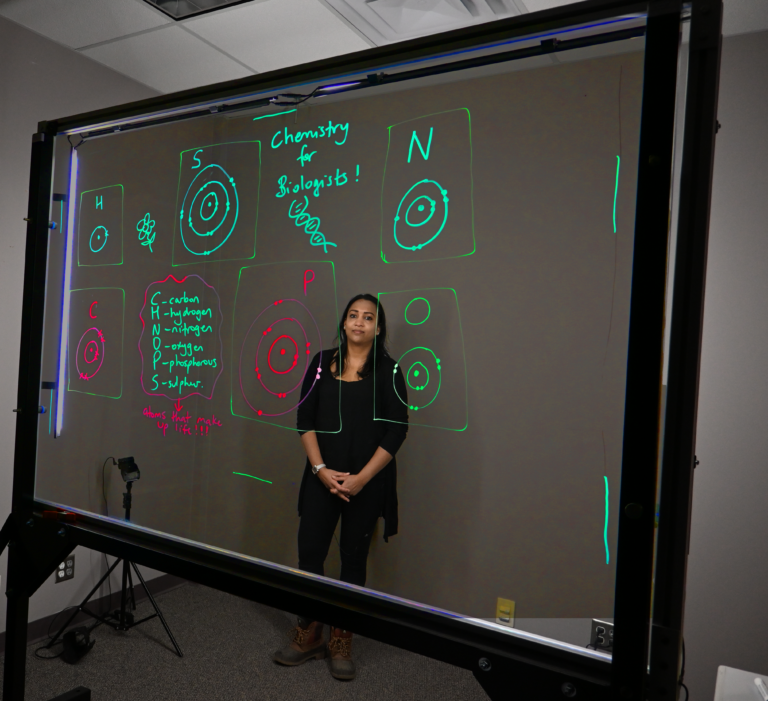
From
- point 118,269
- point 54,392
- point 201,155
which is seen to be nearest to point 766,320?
point 201,155

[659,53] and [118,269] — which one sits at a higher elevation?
[659,53]

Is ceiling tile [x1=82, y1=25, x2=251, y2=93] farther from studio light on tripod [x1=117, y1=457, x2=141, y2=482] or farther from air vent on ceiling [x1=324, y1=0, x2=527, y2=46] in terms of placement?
studio light on tripod [x1=117, y1=457, x2=141, y2=482]

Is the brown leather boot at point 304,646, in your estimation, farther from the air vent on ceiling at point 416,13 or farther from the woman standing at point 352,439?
the air vent on ceiling at point 416,13

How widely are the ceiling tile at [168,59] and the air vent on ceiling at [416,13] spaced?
687 millimetres

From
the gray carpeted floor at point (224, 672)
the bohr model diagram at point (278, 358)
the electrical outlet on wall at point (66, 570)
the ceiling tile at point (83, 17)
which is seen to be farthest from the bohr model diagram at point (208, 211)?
the electrical outlet on wall at point (66, 570)

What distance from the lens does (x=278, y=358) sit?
148 cm

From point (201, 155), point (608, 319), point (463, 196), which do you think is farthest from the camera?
point (201, 155)

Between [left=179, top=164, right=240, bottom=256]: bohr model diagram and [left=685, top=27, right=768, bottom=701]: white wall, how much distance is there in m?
1.73

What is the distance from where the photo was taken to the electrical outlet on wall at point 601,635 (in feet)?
3.56

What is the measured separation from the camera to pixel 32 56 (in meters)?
2.49

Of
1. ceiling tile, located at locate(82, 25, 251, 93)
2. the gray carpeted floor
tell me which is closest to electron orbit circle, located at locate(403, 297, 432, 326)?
the gray carpeted floor

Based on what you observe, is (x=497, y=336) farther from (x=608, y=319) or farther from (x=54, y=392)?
(x=54, y=392)

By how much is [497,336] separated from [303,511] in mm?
644

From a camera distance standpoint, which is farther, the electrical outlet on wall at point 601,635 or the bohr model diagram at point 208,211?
the bohr model diagram at point 208,211
